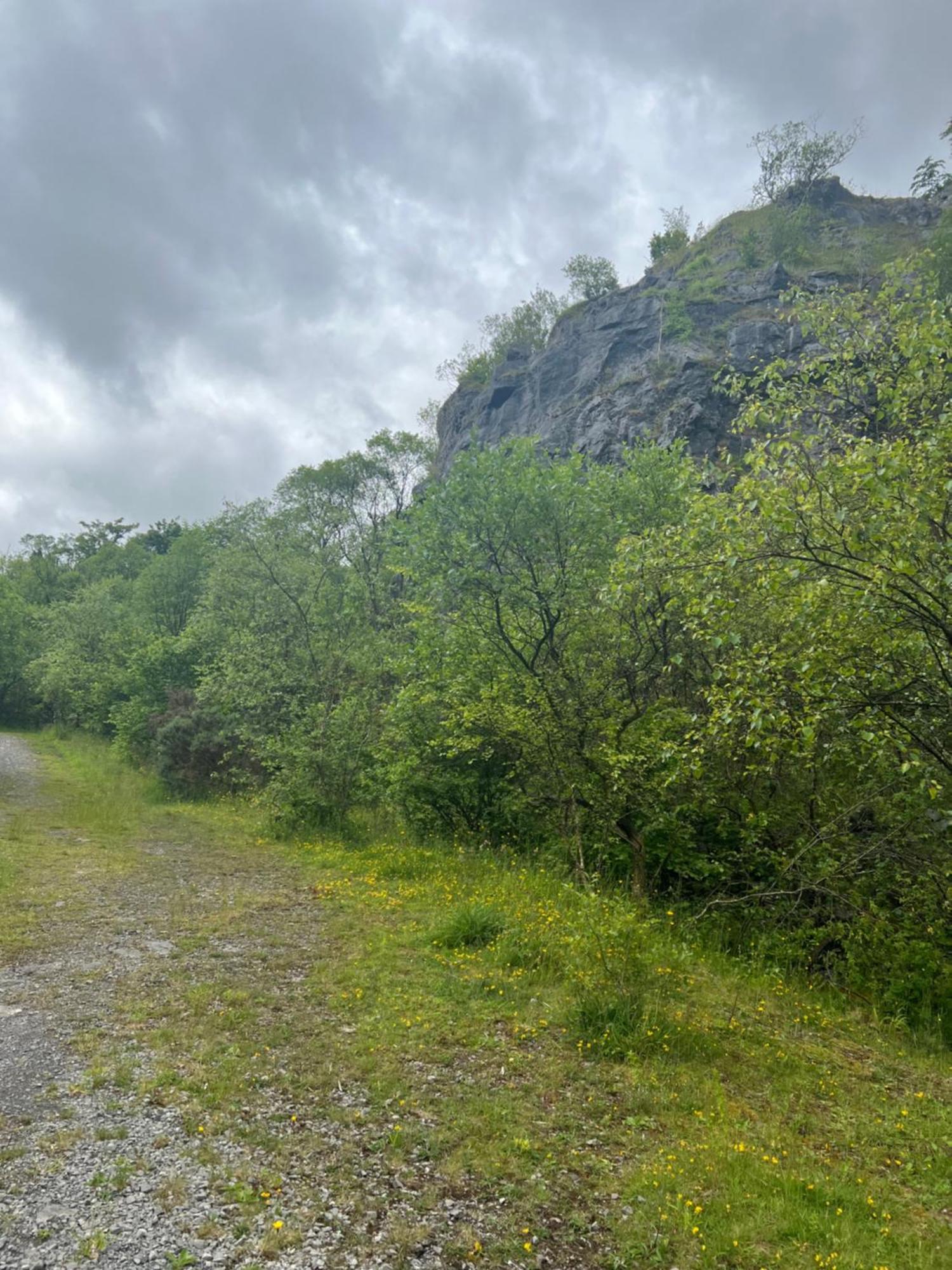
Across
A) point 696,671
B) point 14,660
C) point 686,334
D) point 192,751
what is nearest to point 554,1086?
point 696,671

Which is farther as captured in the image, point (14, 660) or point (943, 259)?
point (14, 660)

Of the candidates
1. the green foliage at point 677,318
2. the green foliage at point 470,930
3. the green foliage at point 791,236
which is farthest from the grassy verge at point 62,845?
the green foliage at point 791,236

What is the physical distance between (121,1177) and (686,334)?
154ft

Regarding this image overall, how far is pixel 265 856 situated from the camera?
539 inches

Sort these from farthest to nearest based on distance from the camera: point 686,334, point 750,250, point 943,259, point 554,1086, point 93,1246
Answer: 1. point 750,250
2. point 686,334
3. point 943,259
4. point 554,1086
5. point 93,1246

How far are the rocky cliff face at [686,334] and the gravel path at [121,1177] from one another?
35074 mm

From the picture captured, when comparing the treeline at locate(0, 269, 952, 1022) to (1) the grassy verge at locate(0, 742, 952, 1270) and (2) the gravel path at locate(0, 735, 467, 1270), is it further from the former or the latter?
(2) the gravel path at locate(0, 735, 467, 1270)

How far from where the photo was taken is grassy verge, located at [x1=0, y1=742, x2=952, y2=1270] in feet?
12.4

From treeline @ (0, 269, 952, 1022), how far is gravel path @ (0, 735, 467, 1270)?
4327 mm

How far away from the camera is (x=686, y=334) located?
42.4m

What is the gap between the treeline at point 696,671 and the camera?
597 centimetres

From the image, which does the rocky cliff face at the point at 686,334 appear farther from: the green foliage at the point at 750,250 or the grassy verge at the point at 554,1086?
the grassy verge at the point at 554,1086

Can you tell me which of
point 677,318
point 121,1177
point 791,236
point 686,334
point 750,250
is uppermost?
point 791,236

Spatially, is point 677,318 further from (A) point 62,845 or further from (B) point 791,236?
(A) point 62,845
